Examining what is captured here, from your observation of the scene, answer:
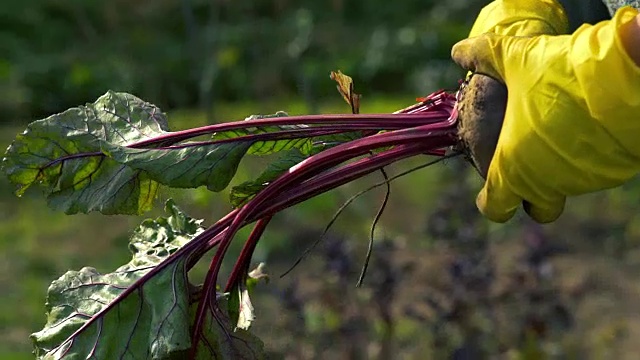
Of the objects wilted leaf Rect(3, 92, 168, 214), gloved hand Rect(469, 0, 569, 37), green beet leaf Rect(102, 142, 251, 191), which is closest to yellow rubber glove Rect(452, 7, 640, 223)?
gloved hand Rect(469, 0, 569, 37)

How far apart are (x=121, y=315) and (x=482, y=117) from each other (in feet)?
2.14

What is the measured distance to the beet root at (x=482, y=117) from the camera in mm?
1499

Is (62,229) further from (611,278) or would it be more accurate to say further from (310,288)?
(611,278)

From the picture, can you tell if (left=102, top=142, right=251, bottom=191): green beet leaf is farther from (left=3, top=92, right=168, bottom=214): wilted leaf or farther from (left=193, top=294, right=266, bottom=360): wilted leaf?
(left=193, top=294, right=266, bottom=360): wilted leaf

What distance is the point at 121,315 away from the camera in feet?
5.15

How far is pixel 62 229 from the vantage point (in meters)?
5.39

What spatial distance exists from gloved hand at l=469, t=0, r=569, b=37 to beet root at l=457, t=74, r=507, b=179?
0.50ft

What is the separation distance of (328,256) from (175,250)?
156cm

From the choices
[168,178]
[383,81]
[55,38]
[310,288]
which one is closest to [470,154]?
[168,178]

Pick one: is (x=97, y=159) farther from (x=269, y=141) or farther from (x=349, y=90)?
(x=349, y=90)

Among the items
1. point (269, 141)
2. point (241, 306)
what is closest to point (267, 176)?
point (269, 141)

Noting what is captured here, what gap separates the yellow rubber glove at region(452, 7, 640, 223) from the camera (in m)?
1.33

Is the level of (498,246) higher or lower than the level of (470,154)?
lower

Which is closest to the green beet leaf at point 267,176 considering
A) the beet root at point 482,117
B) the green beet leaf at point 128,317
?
the green beet leaf at point 128,317
